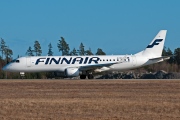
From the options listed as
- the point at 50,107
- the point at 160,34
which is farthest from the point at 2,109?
the point at 160,34

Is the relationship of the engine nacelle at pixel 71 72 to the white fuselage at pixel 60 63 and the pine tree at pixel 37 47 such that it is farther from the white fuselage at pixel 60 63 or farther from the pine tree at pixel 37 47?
the pine tree at pixel 37 47

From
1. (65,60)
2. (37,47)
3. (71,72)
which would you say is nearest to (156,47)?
(65,60)

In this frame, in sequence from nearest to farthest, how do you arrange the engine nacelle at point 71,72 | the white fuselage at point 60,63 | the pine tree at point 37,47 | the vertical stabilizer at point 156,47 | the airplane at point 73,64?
the engine nacelle at point 71,72 < the airplane at point 73,64 < the white fuselage at point 60,63 < the vertical stabilizer at point 156,47 < the pine tree at point 37,47

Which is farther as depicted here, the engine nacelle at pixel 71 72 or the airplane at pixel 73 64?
the airplane at pixel 73 64

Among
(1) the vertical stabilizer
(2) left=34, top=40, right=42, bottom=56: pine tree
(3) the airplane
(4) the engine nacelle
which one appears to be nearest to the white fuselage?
(3) the airplane

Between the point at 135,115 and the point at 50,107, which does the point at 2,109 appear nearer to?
the point at 50,107

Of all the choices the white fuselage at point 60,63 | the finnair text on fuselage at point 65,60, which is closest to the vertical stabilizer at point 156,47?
the white fuselage at point 60,63

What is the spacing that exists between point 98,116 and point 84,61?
42063 mm

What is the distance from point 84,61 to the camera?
200 feet

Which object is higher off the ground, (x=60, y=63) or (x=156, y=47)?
(x=156, y=47)

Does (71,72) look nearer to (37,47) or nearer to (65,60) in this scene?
(65,60)

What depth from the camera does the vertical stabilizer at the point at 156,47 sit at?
64.8 metres

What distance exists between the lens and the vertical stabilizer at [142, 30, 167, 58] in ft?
213

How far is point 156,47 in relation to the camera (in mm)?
65438
